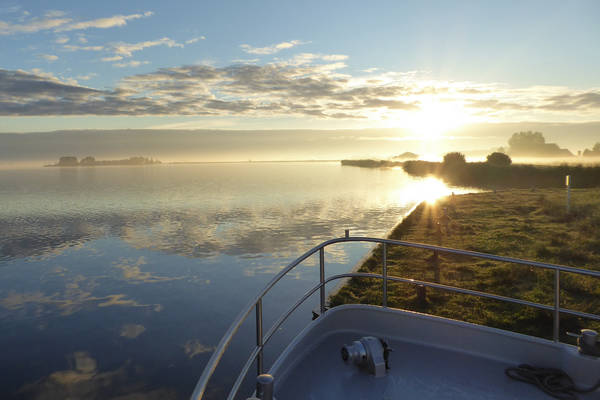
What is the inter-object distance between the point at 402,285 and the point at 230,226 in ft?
76.4

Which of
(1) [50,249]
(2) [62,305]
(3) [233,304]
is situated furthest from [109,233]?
(3) [233,304]

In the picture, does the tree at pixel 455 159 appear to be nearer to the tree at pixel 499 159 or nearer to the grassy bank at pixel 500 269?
the tree at pixel 499 159

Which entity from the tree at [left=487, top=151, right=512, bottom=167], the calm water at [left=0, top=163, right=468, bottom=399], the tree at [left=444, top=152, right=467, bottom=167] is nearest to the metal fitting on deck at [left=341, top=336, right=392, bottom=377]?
the calm water at [left=0, top=163, right=468, bottom=399]

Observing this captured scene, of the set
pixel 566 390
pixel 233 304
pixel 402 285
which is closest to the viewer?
pixel 566 390

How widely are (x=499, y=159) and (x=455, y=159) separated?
16.9 meters

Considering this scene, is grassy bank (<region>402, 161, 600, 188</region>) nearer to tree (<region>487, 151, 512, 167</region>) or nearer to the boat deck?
tree (<region>487, 151, 512, 167</region>)

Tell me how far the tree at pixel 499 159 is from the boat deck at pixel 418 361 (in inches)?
3801

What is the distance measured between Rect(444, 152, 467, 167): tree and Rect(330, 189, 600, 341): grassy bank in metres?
85.1

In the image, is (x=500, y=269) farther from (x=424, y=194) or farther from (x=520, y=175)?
(x=520, y=175)

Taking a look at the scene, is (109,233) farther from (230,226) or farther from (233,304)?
(233,304)

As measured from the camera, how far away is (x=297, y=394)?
13.4ft

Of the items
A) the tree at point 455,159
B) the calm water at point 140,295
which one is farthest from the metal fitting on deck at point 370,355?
the tree at point 455,159

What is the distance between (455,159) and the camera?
364ft

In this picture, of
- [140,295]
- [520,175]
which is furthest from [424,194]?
[140,295]
